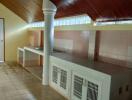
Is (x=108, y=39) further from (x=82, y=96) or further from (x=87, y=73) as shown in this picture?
(x=82, y=96)

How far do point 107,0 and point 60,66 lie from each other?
1754 millimetres

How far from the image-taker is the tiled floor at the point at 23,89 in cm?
375

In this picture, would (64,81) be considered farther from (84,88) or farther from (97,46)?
(97,46)

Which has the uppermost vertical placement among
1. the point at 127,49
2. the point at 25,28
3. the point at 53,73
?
the point at 25,28

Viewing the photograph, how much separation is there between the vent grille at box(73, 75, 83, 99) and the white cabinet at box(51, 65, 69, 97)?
0.34 metres

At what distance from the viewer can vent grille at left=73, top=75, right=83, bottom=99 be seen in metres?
3.19

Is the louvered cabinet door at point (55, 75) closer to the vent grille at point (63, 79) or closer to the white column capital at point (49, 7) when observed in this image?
the vent grille at point (63, 79)

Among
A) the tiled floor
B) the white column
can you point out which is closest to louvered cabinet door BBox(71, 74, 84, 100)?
the tiled floor

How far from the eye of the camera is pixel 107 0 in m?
3.02

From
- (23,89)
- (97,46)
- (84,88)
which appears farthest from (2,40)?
(84,88)

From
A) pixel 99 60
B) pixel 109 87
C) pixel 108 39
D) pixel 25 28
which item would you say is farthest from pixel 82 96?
pixel 25 28

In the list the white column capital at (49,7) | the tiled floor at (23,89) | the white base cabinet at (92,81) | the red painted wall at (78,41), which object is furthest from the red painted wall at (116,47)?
the white column capital at (49,7)

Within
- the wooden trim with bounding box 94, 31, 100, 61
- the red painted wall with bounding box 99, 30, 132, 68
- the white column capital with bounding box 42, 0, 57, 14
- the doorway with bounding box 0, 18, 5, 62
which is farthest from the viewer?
the doorway with bounding box 0, 18, 5, 62

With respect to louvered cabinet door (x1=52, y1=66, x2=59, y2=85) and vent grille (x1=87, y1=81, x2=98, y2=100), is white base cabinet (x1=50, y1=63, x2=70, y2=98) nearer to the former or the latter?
louvered cabinet door (x1=52, y1=66, x2=59, y2=85)
